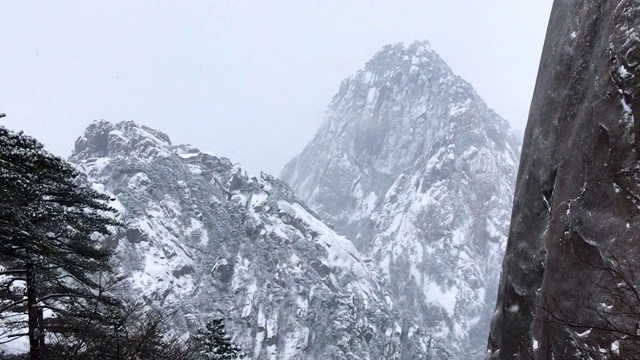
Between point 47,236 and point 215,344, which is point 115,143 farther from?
point 47,236

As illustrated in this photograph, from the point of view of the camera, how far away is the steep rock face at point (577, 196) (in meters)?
10.9

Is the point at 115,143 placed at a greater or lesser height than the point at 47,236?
greater

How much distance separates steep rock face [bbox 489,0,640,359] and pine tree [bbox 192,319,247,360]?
14.0 meters

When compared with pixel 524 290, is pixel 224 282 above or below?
above

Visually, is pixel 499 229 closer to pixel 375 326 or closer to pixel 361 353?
pixel 375 326

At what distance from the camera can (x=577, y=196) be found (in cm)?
1288

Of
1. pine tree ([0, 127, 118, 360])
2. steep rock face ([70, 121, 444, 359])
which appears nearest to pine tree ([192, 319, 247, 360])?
pine tree ([0, 127, 118, 360])

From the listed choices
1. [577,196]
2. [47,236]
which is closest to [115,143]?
[47,236]

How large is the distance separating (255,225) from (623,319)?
11910cm

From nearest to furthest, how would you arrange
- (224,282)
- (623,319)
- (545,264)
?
(623,319) < (545,264) < (224,282)

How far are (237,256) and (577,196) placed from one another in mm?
109275

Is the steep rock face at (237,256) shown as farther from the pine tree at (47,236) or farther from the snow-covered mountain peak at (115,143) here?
the pine tree at (47,236)

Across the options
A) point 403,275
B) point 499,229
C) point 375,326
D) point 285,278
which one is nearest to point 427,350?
point 375,326

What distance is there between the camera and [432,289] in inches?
7136
